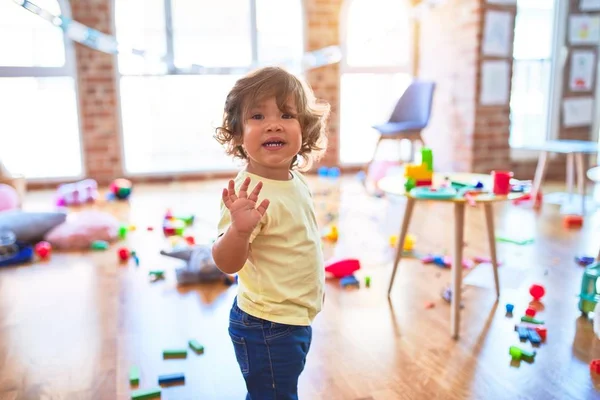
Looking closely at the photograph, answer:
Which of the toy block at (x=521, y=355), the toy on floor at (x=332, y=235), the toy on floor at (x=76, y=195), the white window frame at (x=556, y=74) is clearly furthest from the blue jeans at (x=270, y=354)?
the white window frame at (x=556, y=74)

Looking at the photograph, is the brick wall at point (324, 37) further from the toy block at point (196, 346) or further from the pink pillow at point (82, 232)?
the toy block at point (196, 346)

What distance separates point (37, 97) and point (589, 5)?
4.57 metres

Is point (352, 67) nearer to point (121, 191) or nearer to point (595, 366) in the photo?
point (121, 191)

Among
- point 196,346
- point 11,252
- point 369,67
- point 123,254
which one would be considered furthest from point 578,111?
point 11,252

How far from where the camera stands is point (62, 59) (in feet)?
15.4

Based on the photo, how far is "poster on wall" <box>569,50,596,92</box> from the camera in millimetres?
4766

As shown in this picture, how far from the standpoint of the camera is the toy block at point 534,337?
1.85 m

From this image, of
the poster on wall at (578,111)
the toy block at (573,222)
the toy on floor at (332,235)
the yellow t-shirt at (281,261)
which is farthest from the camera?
the poster on wall at (578,111)

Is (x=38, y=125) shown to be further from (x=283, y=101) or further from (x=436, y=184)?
(x=283, y=101)

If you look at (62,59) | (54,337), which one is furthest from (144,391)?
(62,59)

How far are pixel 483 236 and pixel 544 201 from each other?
1111mm

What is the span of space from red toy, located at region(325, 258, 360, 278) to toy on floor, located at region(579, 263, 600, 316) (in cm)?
90

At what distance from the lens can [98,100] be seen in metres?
4.76

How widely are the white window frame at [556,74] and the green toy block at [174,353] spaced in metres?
3.67
